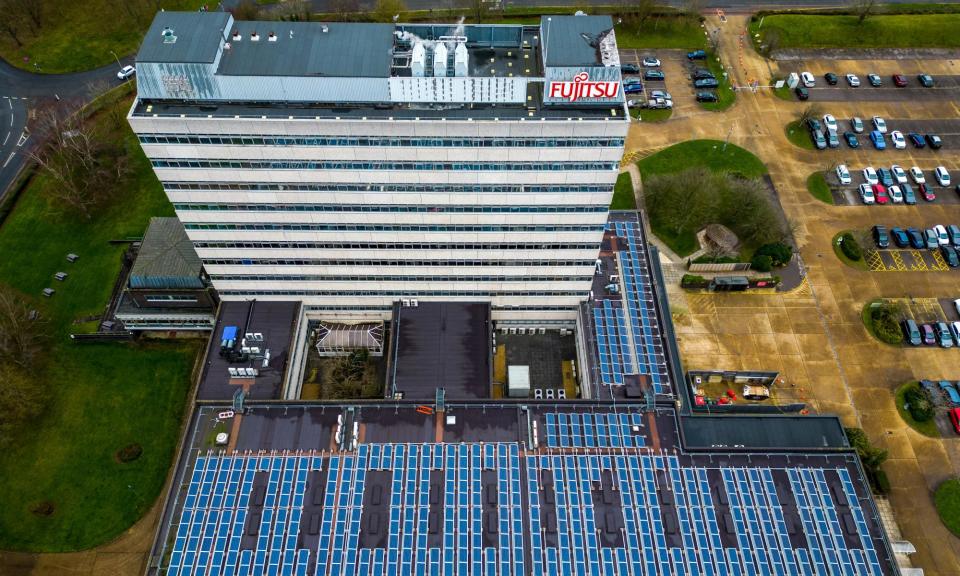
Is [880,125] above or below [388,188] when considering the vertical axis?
above

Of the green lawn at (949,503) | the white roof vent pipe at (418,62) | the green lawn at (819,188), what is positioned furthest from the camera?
the green lawn at (819,188)

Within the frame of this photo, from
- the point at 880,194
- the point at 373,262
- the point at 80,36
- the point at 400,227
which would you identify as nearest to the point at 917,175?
the point at 880,194

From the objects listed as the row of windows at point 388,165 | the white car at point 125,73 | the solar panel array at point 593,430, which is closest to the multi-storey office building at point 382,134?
the row of windows at point 388,165

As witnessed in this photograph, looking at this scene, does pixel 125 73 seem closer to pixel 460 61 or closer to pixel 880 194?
pixel 460 61

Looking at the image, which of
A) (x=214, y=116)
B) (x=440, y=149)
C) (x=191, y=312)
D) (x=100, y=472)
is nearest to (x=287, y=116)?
(x=214, y=116)

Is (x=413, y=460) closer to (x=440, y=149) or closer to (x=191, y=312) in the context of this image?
(x=440, y=149)

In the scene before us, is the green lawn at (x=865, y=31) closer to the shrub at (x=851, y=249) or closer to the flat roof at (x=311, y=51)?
the shrub at (x=851, y=249)

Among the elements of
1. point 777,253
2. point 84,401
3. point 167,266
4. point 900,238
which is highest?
point 900,238
